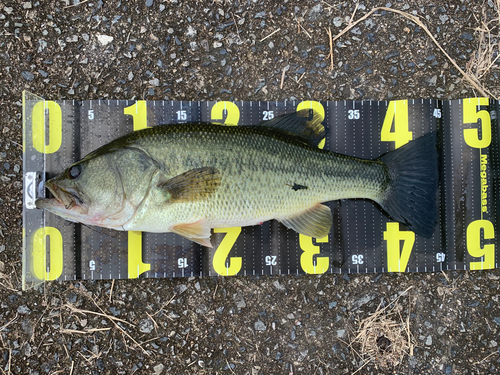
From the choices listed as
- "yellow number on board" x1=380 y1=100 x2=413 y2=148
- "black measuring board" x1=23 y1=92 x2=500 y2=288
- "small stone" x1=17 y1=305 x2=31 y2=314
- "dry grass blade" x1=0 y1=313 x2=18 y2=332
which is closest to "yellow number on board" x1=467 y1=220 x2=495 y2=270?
"black measuring board" x1=23 y1=92 x2=500 y2=288

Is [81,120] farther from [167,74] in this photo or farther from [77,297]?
[77,297]

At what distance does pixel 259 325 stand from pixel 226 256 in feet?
2.28

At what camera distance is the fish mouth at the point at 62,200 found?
8.14ft

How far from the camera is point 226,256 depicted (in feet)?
10.1

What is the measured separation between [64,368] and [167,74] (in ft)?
9.30

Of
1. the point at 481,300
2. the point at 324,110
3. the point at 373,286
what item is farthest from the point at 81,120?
the point at 481,300

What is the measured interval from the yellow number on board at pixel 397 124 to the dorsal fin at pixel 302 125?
26.4 inches

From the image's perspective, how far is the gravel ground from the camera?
305 centimetres

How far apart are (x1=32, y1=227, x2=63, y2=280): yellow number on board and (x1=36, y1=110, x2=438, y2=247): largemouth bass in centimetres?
66

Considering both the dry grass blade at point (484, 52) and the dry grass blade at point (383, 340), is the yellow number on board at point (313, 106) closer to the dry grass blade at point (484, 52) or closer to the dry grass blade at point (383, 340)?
the dry grass blade at point (484, 52)

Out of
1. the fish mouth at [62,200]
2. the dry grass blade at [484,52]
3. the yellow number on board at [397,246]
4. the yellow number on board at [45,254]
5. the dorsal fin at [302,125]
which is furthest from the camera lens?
the dry grass blade at [484,52]

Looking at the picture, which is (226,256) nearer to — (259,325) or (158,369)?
(259,325)

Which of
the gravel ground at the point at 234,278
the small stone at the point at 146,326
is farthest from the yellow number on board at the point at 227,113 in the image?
the small stone at the point at 146,326

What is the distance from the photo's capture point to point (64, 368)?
119 inches
